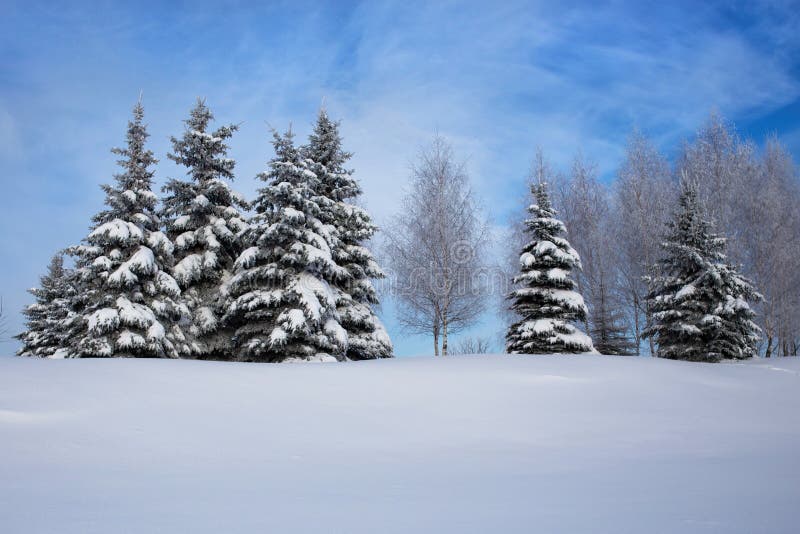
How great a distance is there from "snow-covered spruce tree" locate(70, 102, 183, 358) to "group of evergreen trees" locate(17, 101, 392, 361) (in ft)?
0.11

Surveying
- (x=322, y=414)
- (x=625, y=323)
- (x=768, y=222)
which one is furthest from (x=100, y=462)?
(x=768, y=222)

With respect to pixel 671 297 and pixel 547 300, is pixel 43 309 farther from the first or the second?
pixel 671 297

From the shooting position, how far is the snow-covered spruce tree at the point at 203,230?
55.6 ft

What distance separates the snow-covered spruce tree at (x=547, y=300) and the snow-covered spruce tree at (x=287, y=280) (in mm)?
6226

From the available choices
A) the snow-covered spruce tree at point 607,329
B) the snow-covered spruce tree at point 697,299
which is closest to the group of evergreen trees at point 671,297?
the snow-covered spruce tree at point 697,299

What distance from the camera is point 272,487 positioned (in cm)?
479

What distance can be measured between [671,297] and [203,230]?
16.8 meters

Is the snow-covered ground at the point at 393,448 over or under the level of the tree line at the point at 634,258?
under

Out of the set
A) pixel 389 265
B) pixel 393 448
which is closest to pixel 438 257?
pixel 389 265

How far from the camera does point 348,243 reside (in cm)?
1814

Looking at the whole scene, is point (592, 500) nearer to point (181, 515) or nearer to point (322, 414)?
point (181, 515)

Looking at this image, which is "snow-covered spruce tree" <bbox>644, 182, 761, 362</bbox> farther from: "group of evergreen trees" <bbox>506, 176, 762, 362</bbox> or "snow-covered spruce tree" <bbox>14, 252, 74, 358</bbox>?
"snow-covered spruce tree" <bbox>14, 252, 74, 358</bbox>

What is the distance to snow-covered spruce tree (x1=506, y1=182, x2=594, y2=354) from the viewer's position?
676 inches

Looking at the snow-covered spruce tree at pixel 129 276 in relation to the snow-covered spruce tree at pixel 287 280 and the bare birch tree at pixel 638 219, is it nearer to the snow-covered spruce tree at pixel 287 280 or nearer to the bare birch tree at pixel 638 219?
the snow-covered spruce tree at pixel 287 280
